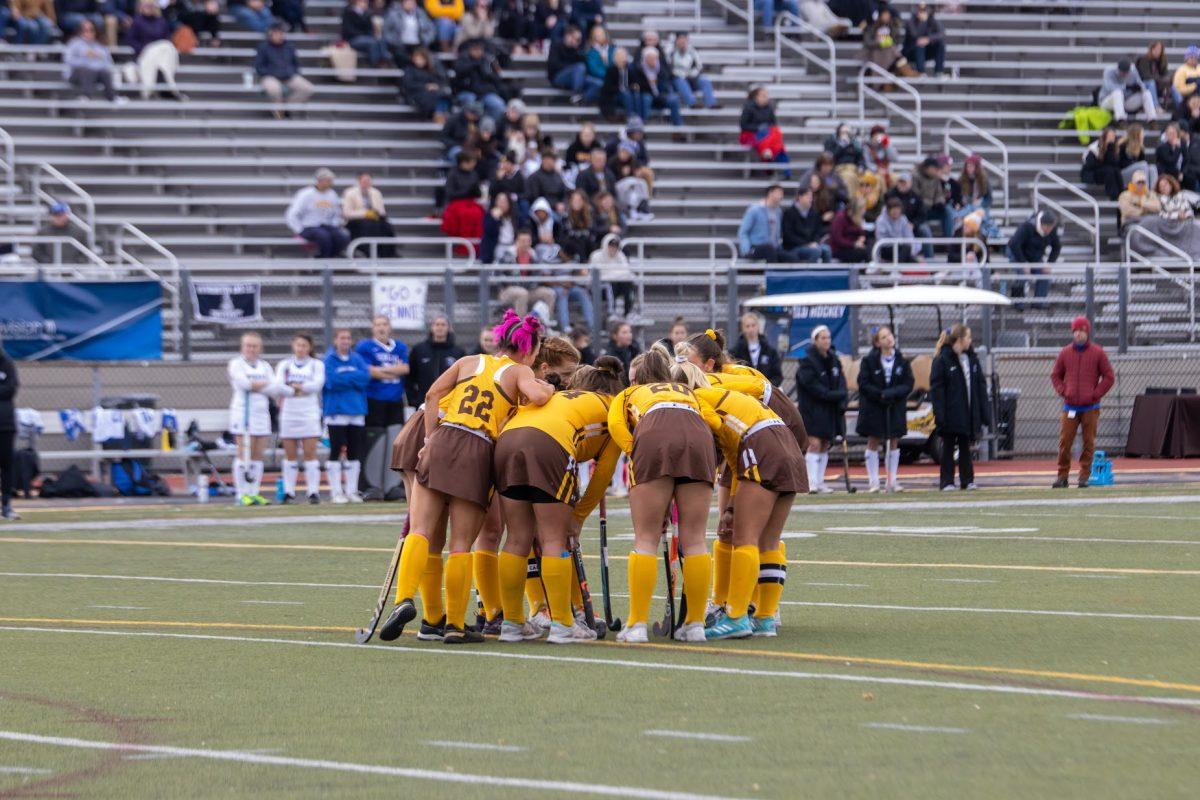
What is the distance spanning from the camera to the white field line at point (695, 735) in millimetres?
7719

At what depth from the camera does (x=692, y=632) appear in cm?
1069

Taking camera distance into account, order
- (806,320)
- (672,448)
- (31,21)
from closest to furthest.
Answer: (672,448), (806,320), (31,21)

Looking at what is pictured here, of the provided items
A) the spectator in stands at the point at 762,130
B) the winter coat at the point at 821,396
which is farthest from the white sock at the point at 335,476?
the spectator in stands at the point at 762,130

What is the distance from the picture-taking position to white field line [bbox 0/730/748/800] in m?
6.76

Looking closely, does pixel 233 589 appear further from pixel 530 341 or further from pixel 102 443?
pixel 102 443

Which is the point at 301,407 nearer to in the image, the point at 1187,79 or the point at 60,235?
the point at 60,235

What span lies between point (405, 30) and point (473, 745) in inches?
1029

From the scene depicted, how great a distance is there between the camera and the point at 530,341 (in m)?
10.9

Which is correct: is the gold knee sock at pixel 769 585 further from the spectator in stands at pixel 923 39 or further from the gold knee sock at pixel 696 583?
the spectator in stands at pixel 923 39

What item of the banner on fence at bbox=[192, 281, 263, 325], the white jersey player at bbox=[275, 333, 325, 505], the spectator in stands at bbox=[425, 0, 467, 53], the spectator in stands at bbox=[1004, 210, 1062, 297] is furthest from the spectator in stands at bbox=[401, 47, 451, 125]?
the white jersey player at bbox=[275, 333, 325, 505]

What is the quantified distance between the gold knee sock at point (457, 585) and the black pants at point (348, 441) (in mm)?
11252

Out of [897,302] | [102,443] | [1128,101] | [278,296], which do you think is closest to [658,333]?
[897,302]

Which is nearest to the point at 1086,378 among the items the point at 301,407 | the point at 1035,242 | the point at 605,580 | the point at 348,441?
the point at 1035,242

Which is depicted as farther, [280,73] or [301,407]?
[280,73]
